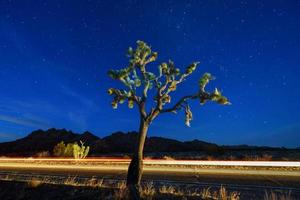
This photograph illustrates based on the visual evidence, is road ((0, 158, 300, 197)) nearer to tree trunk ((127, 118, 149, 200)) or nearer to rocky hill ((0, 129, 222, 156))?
tree trunk ((127, 118, 149, 200))

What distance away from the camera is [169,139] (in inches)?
3322

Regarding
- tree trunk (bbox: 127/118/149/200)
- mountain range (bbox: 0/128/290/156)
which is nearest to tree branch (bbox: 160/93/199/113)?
tree trunk (bbox: 127/118/149/200)

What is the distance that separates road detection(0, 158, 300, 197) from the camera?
1561cm

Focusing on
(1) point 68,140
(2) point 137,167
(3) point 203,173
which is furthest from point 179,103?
(1) point 68,140

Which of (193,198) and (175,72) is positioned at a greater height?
(175,72)

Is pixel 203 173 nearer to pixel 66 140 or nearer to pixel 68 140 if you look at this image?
pixel 68 140

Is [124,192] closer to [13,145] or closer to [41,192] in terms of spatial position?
[41,192]

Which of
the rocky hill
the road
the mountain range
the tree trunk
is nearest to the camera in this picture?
the tree trunk

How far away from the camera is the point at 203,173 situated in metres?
20.6

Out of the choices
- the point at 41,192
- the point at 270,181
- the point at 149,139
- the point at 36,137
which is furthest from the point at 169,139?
the point at 41,192

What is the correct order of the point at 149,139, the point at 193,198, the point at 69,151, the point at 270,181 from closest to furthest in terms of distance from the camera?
the point at 193,198
the point at 270,181
the point at 69,151
the point at 149,139

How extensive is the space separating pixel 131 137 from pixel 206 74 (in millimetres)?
71397

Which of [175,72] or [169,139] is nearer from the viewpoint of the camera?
[175,72]

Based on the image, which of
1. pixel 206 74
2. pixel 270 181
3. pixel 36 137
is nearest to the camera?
pixel 206 74
